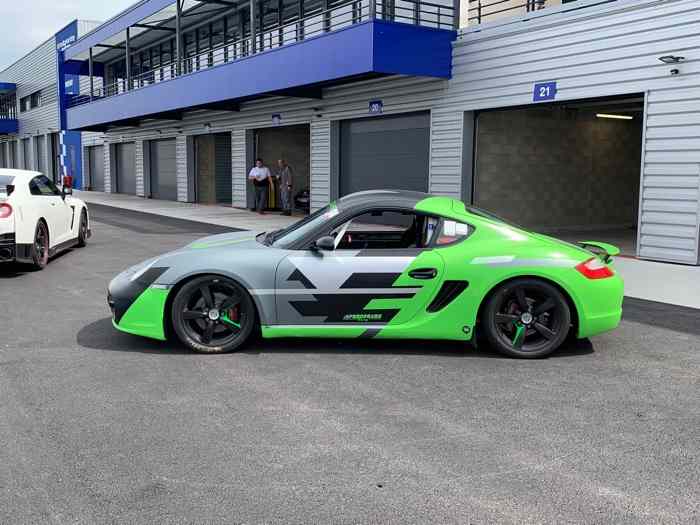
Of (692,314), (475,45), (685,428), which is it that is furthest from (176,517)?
(475,45)

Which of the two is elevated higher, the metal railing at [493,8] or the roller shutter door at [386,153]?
the metal railing at [493,8]

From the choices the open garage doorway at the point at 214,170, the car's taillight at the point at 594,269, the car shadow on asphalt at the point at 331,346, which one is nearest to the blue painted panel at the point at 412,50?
the car shadow on asphalt at the point at 331,346

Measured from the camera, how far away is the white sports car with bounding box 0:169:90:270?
909 centimetres

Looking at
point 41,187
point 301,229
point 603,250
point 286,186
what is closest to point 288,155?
point 286,186

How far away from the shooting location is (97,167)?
38.5 metres

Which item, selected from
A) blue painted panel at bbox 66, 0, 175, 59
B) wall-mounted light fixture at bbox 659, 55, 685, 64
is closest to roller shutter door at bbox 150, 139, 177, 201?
blue painted panel at bbox 66, 0, 175, 59

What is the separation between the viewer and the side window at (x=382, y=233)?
558cm

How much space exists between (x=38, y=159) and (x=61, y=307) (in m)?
46.5

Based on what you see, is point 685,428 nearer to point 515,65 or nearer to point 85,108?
point 515,65

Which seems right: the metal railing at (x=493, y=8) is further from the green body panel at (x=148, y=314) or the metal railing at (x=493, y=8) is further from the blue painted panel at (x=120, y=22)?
the blue painted panel at (x=120, y=22)

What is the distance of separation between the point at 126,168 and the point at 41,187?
997 inches

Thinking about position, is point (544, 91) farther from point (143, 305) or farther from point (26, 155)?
point (26, 155)

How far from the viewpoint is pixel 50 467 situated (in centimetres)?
340

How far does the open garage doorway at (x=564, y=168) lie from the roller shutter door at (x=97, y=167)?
2719 centimetres
